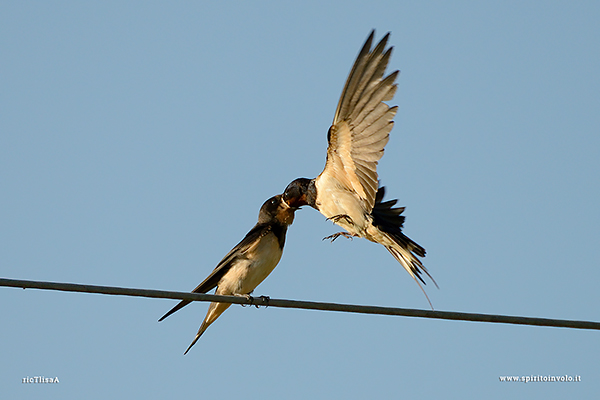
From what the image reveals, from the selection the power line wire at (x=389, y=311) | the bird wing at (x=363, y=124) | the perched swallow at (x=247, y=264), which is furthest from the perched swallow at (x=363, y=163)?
the power line wire at (x=389, y=311)

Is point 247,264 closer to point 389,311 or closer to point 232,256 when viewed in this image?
point 232,256

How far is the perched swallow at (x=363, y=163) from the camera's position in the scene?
6.04 m

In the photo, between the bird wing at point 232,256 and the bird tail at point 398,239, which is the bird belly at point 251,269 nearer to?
the bird wing at point 232,256

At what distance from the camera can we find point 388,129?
6113 millimetres

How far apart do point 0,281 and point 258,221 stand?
13.9 ft

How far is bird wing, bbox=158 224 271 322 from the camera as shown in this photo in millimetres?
7379

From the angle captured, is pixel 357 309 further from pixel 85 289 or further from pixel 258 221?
pixel 258 221

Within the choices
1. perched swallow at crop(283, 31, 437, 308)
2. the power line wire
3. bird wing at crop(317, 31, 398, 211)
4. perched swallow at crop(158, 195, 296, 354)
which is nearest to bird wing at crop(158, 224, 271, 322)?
perched swallow at crop(158, 195, 296, 354)

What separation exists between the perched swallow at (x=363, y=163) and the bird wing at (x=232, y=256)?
645 mm

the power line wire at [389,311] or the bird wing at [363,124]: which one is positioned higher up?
the bird wing at [363,124]

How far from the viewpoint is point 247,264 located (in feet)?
23.9

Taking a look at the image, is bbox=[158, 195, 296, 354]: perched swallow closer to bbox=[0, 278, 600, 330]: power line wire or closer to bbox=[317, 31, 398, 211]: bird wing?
bbox=[317, 31, 398, 211]: bird wing

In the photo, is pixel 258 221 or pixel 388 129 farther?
pixel 258 221

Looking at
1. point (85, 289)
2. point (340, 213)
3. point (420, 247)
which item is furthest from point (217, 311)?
point (85, 289)
